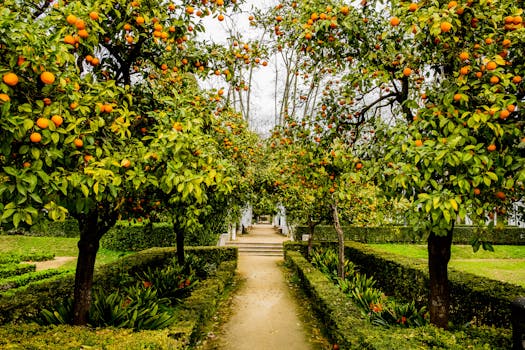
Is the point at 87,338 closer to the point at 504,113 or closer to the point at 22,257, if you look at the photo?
the point at 504,113

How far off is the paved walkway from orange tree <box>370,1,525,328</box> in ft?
12.5

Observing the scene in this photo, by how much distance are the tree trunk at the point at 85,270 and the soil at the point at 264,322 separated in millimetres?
1982

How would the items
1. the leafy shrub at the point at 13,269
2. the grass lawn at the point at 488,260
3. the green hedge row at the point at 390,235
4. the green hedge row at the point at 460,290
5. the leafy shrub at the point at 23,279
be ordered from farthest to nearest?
the green hedge row at the point at 390,235
the grass lawn at the point at 488,260
the leafy shrub at the point at 13,269
the leafy shrub at the point at 23,279
the green hedge row at the point at 460,290

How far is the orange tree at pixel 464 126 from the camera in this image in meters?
3.27

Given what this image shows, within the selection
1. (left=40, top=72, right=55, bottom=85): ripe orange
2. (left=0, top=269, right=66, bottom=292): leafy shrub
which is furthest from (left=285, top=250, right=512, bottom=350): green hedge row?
(left=0, top=269, right=66, bottom=292): leafy shrub

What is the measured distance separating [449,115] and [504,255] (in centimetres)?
1865

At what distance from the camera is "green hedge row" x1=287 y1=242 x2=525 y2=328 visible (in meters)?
5.70

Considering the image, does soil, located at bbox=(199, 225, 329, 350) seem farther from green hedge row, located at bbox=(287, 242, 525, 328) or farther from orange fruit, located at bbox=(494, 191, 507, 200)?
orange fruit, located at bbox=(494, 191, 507, 200)

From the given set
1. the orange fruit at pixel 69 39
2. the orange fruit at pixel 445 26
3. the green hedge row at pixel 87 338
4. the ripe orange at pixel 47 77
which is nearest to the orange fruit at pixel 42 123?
the ripe orange at pixel 47 77

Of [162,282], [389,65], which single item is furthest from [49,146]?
[162,282]

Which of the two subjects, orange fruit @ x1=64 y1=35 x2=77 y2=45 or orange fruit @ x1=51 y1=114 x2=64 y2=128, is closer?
orange fruit @ x1=51 y1=114 x2=64 y2=128

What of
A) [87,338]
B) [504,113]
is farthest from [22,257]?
[504,113]

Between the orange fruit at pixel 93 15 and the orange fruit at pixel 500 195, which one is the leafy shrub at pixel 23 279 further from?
the orange fruit at pixel 500 195

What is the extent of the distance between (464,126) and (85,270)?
5.01 metres
